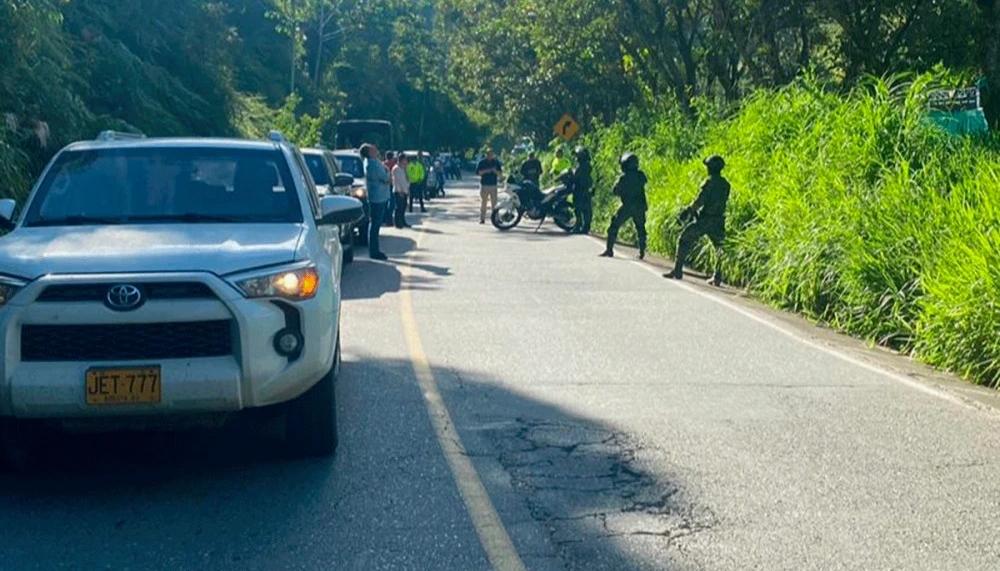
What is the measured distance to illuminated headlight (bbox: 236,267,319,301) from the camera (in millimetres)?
6523

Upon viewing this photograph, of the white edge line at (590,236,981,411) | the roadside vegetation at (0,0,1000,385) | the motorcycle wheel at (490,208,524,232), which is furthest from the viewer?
the motorcycle wheel at (490,208,524,232)

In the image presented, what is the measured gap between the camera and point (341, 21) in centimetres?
6775

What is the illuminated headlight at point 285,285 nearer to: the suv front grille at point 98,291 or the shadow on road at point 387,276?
the suv front grille at point 98,291

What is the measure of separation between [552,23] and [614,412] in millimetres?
29956

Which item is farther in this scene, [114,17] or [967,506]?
[114,17]

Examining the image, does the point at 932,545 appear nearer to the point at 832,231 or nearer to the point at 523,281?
the point at 832,231

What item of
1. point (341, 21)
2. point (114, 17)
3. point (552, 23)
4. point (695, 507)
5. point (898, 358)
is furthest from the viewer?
point (341, 21)

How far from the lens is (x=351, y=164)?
26672 mm

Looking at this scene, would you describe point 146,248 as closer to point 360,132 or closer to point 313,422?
point 313,422

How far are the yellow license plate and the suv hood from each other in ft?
1.71

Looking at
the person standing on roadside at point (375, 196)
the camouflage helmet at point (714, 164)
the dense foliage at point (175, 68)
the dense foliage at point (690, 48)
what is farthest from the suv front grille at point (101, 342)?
the dense foliage at point (690, 48)

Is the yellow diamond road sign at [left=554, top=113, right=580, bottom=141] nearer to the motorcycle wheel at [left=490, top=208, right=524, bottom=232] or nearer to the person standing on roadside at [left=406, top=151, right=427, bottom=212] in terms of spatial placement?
the person standing on roadside at [left=406, top=151, right=427, bottom=212]

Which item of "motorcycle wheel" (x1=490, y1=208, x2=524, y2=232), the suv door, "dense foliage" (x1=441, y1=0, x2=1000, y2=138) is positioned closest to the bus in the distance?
"dense foliage" (x1=441, y1=0, x2=1000, y2=138)

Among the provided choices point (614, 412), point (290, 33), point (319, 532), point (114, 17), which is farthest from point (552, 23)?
point (319, 532)
